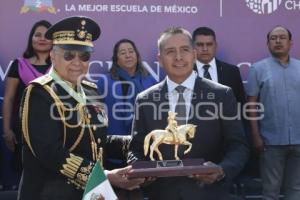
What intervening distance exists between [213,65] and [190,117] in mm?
2274

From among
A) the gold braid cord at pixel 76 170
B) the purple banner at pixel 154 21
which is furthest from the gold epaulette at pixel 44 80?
the purple banner at pixel 154 21

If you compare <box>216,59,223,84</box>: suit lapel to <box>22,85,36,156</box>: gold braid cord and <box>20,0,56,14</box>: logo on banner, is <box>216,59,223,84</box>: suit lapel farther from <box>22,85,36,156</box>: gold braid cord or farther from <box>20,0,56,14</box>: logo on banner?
<box>22,85,36,156</box>: gold braid cord

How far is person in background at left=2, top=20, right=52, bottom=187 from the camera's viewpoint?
423 centimetres

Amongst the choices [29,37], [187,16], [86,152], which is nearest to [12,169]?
[29,37]

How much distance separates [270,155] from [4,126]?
2.22 meters

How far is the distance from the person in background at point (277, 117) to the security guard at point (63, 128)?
2.26 metres

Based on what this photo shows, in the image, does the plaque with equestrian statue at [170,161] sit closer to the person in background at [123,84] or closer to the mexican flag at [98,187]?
the mexican flag at [98,187]

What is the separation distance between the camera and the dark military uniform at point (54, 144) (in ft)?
7.07

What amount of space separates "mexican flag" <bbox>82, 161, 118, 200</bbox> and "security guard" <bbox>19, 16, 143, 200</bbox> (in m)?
0.09

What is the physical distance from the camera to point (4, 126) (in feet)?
14.3

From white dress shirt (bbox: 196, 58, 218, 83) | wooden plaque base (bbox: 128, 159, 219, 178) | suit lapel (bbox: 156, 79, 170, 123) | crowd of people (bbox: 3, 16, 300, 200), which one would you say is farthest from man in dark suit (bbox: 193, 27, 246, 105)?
wooden plaque base (bbox: 128, 159, 219, 178)

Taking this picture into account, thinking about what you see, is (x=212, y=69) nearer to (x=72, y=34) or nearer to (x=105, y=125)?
(x=105, y=125)

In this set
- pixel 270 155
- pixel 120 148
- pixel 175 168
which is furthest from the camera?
pixel 270 155

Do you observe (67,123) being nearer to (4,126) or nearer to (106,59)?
(4,126)
